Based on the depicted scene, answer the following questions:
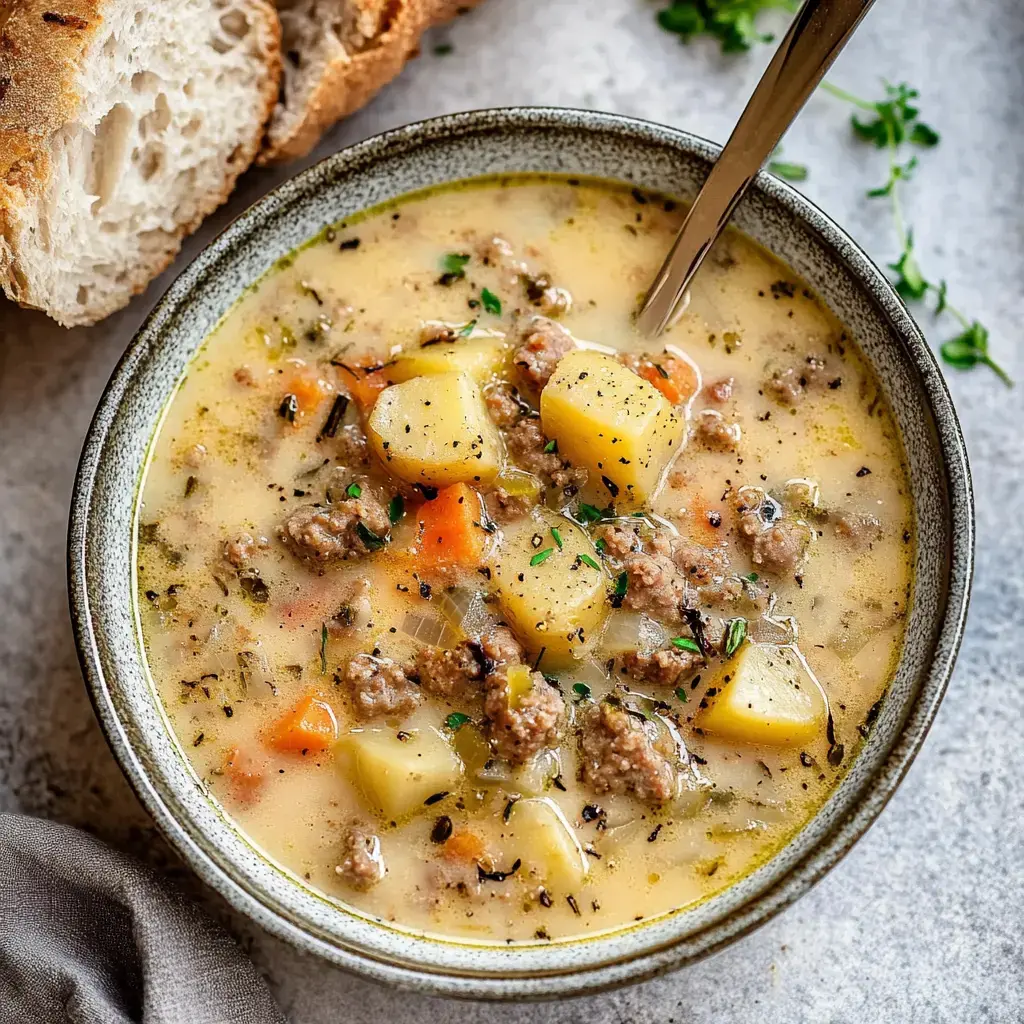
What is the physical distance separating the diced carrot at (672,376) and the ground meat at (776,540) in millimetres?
390

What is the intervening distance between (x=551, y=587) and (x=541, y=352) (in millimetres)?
661

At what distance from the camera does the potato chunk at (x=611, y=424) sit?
3.08 m

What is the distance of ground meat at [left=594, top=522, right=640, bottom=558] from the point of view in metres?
3.10

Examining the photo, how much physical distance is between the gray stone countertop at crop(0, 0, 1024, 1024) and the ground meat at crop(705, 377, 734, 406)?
94cm

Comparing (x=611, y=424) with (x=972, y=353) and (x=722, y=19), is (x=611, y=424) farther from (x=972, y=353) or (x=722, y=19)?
(x=722, y=19)

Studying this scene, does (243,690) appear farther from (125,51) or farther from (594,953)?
(125,51)

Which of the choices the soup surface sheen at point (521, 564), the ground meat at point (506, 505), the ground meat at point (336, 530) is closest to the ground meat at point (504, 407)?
the soup surface sheen at point (521, 564)

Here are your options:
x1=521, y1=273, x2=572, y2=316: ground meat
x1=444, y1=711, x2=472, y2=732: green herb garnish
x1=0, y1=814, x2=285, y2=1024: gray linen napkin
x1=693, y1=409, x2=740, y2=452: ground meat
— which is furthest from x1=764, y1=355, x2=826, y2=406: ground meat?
x1=0, y1=814, x2=285, y2=1024: gray linen napkin

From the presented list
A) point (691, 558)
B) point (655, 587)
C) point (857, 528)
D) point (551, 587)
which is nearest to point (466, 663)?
point (551, 587)

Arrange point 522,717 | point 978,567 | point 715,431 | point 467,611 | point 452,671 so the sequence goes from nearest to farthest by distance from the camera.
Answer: point 522,717
point 452,671
point 467,611
point 715,431
point 978,567

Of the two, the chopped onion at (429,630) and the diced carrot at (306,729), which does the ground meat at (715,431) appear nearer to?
the chopped onion at (429,630)

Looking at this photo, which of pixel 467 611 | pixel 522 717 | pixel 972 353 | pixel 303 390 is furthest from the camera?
pixel 972 353

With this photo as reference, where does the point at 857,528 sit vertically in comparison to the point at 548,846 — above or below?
above

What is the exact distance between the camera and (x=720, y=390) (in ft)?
10.8
